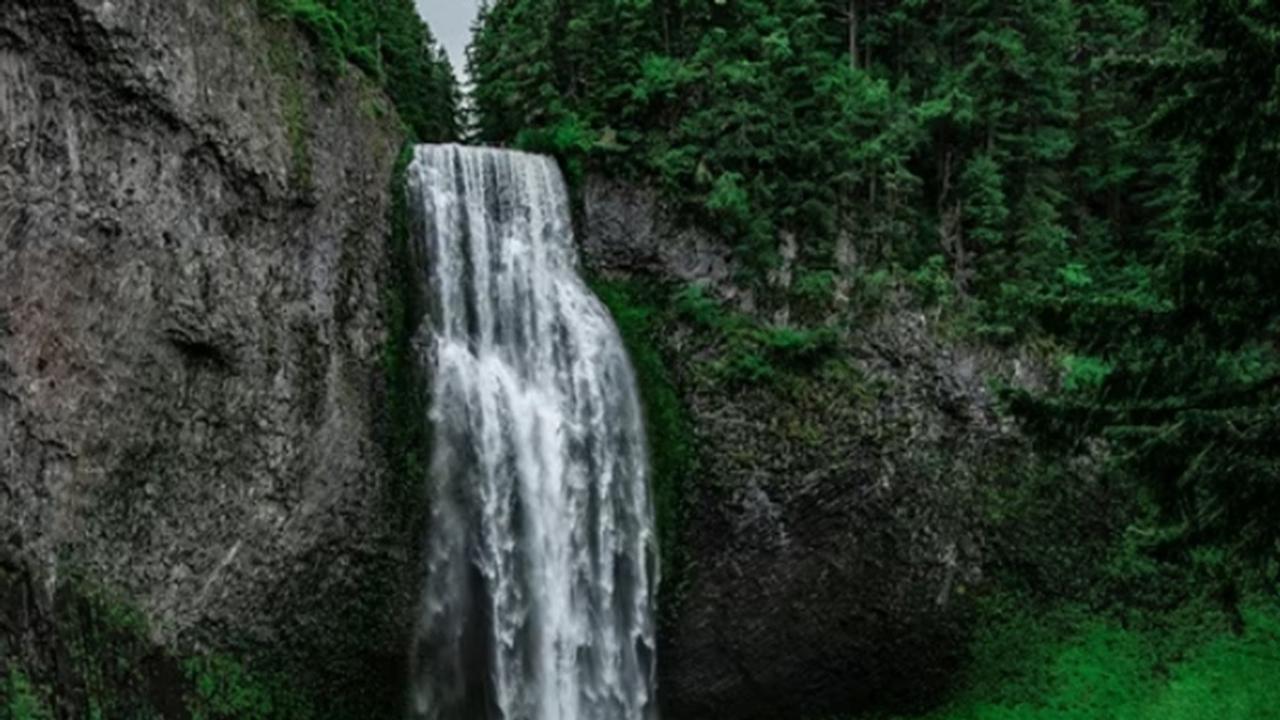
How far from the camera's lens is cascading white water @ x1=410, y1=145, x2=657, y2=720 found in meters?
16.5

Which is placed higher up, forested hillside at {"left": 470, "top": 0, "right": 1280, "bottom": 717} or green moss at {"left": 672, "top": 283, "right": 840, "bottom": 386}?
forested hillside at {"left": 470, "top": 0, "right": 1280, "bottom": 717}

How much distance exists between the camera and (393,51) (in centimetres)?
2275

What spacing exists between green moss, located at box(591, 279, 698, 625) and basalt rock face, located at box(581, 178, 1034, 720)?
15 centimetres

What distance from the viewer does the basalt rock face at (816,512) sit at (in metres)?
18.7

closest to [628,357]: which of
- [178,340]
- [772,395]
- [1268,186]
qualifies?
[772,395]

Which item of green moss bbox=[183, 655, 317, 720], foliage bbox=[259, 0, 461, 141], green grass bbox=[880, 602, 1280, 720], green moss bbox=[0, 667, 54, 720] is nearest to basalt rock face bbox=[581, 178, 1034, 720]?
green grass bbox=[880, 602, 1280, 720]

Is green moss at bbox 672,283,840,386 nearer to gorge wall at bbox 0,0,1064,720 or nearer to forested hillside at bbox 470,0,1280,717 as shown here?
forested hillside at bbox 470,0,1280,717

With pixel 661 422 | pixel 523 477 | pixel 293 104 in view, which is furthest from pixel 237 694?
pixel 293 104

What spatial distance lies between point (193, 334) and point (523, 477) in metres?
5.88

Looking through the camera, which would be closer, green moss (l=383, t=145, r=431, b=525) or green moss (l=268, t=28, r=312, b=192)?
green moss (l=268, t=28, r=312, b=192)

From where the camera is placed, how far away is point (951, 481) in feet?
64.8

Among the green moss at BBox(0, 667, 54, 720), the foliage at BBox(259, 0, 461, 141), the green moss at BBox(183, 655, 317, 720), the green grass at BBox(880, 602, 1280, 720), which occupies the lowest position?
the green grass at BBox(880, 602, 1280, 720)

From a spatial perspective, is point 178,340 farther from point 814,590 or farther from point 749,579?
point 814,590

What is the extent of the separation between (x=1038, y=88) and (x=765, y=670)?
14411mm
